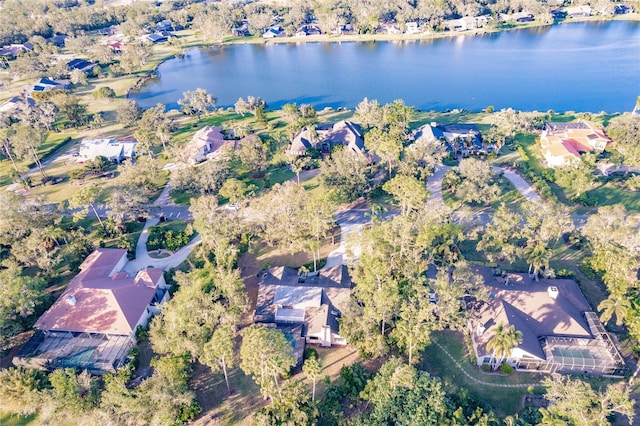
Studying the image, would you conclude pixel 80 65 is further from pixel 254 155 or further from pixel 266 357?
pixel 266 357

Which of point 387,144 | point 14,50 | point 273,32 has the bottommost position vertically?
point 387,144

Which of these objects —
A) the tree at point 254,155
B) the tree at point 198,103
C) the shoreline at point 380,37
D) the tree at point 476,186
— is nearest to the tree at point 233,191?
the tree at point 254,155

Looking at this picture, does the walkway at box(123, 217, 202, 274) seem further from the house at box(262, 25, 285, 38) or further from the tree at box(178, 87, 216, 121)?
the house at box(262, 25, 285, 38)

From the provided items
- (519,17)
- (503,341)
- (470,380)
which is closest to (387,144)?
(503,341)

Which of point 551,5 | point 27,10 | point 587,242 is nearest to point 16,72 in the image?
point 27,10

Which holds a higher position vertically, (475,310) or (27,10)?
(27,10)

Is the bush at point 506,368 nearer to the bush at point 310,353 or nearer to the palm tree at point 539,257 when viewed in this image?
the palm tree at point 539,257

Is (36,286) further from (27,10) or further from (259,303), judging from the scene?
(27,10)
